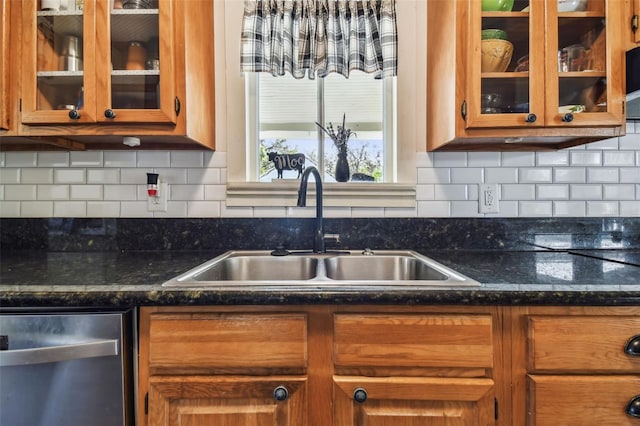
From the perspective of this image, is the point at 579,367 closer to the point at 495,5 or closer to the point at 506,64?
the point at 506,64

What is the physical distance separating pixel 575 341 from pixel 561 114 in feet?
2.47

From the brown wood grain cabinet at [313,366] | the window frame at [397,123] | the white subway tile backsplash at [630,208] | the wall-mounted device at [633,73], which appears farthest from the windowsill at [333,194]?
the white subway tile backsplash at [630,208]

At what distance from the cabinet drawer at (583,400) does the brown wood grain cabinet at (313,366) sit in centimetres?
8

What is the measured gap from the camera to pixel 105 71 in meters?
1.11

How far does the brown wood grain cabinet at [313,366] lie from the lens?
2.61 ft

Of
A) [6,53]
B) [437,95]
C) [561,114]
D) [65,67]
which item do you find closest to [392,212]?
[437,95]

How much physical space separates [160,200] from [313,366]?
1021 mm

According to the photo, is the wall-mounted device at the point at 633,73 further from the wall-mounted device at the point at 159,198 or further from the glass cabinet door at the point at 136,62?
the wall-mounted device at the point at 159,198

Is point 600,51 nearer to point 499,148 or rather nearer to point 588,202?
point 499,148

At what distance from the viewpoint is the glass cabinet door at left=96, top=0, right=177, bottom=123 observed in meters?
1.10

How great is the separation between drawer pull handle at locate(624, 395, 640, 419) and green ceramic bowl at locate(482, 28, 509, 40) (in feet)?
3.70

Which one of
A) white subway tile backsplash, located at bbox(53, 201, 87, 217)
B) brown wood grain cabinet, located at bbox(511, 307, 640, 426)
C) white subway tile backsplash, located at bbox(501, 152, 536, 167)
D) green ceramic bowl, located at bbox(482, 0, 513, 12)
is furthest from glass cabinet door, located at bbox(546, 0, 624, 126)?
white subway tile backsplash, located at bbox(53, 201, 87, 217)

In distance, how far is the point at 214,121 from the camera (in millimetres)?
1444

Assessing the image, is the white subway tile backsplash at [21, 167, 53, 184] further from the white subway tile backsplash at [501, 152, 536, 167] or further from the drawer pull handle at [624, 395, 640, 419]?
the drawer pull handle at [624, 395, 640, 419]
